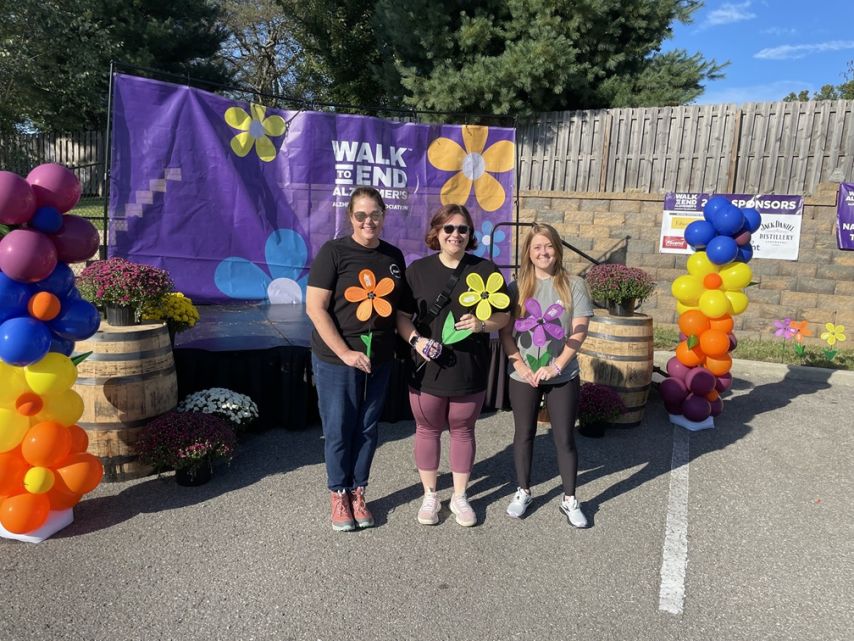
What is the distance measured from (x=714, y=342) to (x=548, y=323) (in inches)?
92.7

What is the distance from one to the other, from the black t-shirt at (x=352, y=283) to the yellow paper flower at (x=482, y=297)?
33 centimetres

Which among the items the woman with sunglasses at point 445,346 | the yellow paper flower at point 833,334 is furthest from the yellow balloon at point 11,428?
the yellow paper flower at point 833,334

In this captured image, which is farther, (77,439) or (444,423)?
(444,423)

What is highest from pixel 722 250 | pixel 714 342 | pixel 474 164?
pixel 474 164

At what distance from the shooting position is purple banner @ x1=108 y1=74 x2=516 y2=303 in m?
4.96

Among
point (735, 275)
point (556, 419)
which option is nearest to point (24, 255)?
point (556, 419)

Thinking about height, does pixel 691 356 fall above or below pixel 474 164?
below

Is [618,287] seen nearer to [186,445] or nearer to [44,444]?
[186,445]

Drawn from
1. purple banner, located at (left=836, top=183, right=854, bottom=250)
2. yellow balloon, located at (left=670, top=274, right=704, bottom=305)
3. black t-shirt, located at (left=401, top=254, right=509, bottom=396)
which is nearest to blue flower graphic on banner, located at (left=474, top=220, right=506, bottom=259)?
yellow balloon, located at (left=670, top=274, right=704, bottom=305)

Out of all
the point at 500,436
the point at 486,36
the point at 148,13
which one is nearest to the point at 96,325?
the point at 500,436

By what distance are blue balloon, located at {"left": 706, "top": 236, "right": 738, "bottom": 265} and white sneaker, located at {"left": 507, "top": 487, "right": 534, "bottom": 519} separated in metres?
2.64

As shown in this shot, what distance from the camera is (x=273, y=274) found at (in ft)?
18.9

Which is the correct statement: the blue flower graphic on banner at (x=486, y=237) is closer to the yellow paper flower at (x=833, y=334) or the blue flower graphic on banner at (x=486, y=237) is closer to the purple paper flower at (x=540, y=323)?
the purple paper flower at (x=540, y=323)

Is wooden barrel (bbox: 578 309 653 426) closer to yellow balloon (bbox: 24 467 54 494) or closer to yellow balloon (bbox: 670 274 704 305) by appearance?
yellow balloon (bbox: 670 274 704 305)
